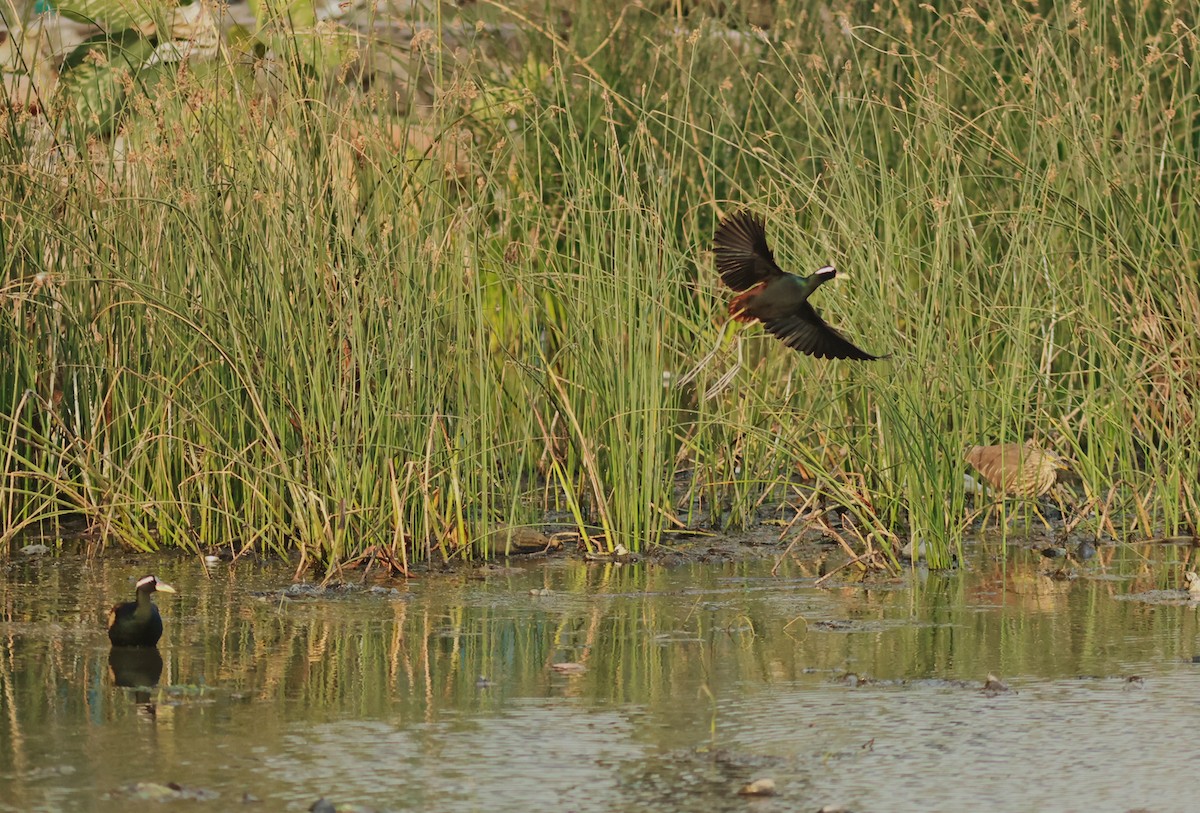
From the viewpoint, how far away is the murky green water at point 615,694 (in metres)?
3.91

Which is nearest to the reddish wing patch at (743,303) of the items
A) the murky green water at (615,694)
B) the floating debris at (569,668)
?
the murky green water at (615,694)

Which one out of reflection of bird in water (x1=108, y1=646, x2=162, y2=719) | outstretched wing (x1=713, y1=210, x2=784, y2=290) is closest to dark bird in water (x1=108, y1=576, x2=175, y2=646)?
reflection of bird in water (x1=108, y1=646, x2=162, y2=719)

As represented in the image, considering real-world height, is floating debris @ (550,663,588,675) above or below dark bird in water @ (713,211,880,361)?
below

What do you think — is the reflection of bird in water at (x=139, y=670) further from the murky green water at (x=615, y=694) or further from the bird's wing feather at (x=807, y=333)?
the bird's wing feather at (x=807, y=333)

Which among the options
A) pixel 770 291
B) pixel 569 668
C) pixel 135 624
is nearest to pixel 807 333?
pixel 770 291

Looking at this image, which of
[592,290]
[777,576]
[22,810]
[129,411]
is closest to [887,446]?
[777,576]

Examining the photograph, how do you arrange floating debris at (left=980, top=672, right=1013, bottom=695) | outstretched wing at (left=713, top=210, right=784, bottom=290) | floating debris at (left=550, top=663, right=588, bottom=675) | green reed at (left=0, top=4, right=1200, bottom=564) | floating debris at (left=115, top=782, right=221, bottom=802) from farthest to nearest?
green reed at (left=0, top=4, right=1200, bottom=564), outstretched wing at (left=713, top=210, right=784, bottom=290), floating debris at (left=550, top=663, right=588, bottom=675), floating debris at (left=980, top=672, right=1013, bottom=695), floating debris at (left=115, top=782, right=221, bottom=802)

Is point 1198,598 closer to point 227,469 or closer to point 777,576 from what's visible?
point 777,576

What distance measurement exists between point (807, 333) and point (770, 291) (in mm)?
182

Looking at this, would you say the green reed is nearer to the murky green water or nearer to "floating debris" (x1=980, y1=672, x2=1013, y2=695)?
the murky green water

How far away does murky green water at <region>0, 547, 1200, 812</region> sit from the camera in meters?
3.91

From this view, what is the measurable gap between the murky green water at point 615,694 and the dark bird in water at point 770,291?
0.74 m

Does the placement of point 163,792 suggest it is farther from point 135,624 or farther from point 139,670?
point 135,624

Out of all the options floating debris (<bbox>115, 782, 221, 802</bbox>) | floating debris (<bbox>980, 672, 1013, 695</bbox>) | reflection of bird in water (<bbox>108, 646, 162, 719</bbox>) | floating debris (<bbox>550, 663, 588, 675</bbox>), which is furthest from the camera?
floating debris (<bbox>550, 663, 588, 675</bbox>)
